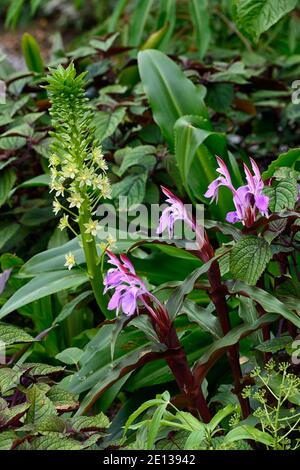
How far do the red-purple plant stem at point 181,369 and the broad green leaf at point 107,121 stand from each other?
0.82 meters

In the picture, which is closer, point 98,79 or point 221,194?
point 221,194

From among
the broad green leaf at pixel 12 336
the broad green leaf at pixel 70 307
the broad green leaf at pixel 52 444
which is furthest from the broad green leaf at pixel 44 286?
the broad green leaf at pixel 52 444

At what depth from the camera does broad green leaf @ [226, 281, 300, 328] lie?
4.53 feet

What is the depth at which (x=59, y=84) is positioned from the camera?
1513 millimetres

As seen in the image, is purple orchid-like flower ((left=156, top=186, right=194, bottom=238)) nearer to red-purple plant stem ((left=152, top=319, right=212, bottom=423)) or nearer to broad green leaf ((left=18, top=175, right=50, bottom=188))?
red-purple plant stem ((left=152, top=319, right=212, bottom=423))

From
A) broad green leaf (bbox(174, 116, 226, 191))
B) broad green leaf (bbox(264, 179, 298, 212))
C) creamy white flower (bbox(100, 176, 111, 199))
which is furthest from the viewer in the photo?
broad green leaf (bbox(174, 116, 226, 191))

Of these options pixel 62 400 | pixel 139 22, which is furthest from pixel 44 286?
pixel 139 22

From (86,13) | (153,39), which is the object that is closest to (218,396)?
(153,39)

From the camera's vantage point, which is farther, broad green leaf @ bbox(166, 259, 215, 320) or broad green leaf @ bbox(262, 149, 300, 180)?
broad green leaf @ bbox(262, 149, 300, 180)

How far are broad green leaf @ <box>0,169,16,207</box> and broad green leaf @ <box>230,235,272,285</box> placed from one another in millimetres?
881

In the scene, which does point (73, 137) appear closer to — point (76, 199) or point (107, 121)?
point (76, 199)

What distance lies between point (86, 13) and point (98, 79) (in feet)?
11.2

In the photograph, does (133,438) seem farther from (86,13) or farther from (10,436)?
(86,13)

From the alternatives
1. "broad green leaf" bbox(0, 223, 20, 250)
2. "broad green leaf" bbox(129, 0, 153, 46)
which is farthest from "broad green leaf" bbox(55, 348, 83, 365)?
"broad green leaf" bbox(129, 0, 153, 46)
